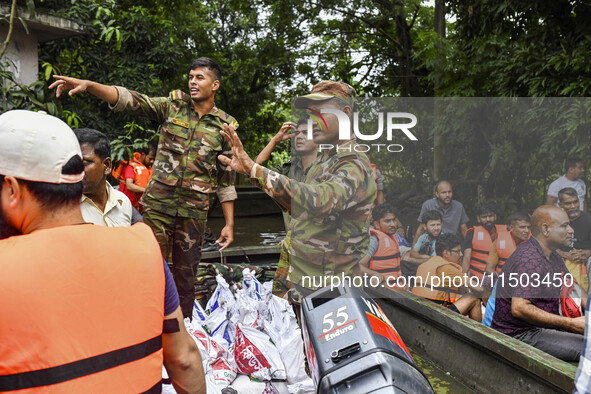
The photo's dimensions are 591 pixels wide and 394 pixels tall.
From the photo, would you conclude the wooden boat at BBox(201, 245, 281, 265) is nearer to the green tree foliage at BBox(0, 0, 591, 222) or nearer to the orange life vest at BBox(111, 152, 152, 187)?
the orange life vest at BBox(111, 152, 152, 187)

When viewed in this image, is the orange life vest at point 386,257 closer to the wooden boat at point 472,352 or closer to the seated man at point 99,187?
the wooden boat at point 472,352

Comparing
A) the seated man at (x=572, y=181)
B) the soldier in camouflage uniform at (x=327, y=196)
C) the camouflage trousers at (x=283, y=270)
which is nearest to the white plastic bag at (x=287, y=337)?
the camouflage trousers at (x=283, y=270)

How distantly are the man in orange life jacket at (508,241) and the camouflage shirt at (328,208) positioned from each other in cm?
205

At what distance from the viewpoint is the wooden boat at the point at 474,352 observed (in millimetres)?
2640

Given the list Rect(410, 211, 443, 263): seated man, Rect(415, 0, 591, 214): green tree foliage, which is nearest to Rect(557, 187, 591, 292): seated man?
Rect(415, 0, 591, 214): green tree foliage

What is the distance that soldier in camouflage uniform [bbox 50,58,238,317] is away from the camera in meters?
3.52

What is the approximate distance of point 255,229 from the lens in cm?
1239

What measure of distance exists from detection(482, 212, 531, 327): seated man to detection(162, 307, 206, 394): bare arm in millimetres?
3366

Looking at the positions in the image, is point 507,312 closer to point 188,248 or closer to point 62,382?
point 188,248

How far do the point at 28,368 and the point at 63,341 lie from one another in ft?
0.28

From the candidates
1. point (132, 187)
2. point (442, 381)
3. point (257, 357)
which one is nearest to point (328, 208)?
point (257, 357)

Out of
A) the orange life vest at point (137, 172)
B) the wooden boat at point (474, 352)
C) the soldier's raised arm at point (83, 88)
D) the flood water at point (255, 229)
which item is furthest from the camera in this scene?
the flood water at point (255, 229)

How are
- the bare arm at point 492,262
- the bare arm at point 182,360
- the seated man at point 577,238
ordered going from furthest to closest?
1. the bare arm at point 492,262
2. the seated man at point 577,238
3. the bare arm at point 182,360

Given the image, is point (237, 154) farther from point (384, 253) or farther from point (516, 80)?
point (516, 80)
